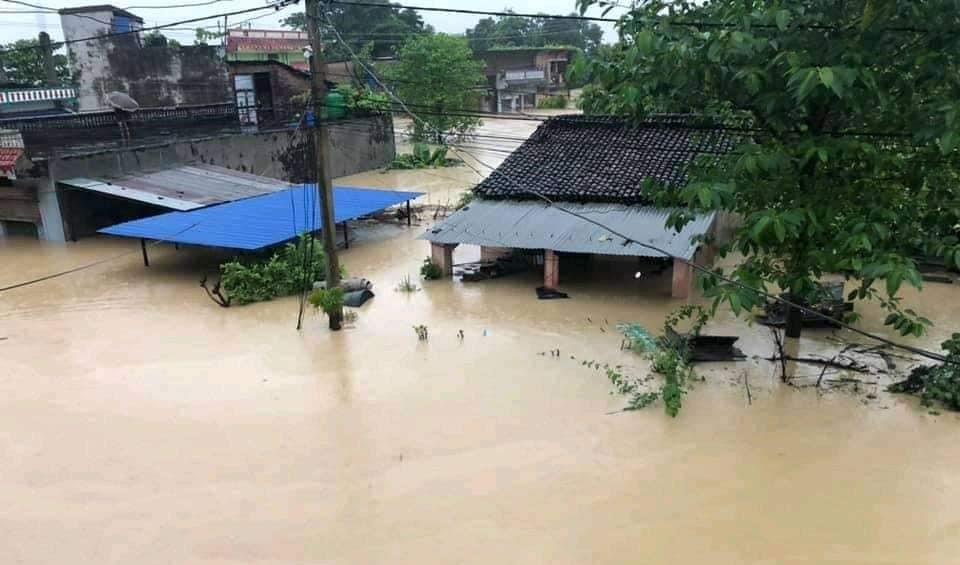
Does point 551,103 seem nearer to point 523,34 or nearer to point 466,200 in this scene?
point 523,34

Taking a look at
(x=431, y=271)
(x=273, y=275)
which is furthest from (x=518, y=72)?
(x=273, y=275)

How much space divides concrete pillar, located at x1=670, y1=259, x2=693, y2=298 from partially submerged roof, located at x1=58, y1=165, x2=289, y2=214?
11059mm

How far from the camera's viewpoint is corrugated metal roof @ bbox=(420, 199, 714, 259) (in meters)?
12.8

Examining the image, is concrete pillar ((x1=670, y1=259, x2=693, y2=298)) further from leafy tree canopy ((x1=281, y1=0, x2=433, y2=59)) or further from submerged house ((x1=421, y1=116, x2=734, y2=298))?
leafy tree canopy ((x1=281, y1=0, x2=433, y2=59))

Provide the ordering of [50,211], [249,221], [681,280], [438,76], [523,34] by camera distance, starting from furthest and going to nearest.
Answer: [523,34]
[438,76]
[50,211]
[249,221]
[681,280]

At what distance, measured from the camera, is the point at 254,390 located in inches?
376

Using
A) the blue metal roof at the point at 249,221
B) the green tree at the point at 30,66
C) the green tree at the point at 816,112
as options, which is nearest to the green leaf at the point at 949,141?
the green tree at the point at 816,112

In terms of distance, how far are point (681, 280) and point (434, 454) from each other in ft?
22.8

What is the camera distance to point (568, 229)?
13680mm

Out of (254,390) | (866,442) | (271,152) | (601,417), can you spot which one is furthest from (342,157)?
(866,442)

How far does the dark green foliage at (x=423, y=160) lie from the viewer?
3055 centimetres

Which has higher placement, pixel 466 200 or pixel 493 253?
pixel 466 200

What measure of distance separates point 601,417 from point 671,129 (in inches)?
375

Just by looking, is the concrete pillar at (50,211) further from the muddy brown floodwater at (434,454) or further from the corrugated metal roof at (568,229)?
the corrugated metal roof at (568,229)
